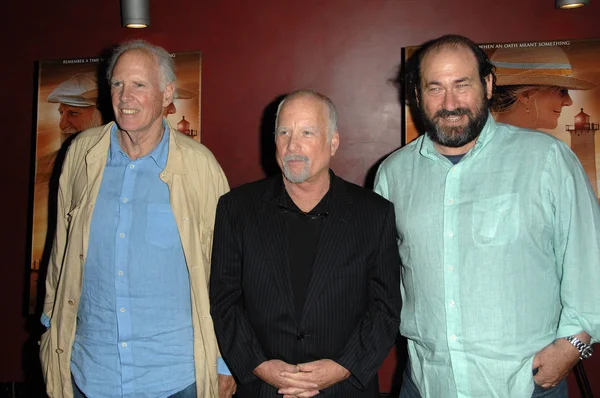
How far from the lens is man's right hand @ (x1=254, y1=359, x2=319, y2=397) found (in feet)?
6.30

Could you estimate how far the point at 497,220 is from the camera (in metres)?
1.95

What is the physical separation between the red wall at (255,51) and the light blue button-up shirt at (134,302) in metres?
1.80

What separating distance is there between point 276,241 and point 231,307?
0.31 meters

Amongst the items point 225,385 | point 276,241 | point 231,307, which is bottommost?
point 225,385

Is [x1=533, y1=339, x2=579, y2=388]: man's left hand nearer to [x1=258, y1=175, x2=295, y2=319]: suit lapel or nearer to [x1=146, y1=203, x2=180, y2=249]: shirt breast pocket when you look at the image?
[x1=258, y1=175, x2=295, y2=319]: suit lapel

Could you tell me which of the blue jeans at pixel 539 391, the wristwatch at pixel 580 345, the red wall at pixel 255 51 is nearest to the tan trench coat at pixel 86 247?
the blue jeans at pixel 539 391

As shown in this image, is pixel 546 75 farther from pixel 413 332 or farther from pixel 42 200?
pixel 42 200

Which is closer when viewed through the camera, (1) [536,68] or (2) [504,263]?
(2) [504,263]

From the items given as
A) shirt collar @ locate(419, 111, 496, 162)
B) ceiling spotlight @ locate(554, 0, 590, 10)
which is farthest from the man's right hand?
ceiling spotlight @ locate(554, 0, 590, 10)

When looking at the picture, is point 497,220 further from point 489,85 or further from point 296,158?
point 296,158

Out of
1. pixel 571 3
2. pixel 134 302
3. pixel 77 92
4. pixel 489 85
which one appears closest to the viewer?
pixel 134 302

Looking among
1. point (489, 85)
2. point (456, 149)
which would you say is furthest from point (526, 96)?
point (456, 149)

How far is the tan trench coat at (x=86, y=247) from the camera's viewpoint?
2053 mm

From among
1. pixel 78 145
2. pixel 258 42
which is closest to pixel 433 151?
pixel 78 145
